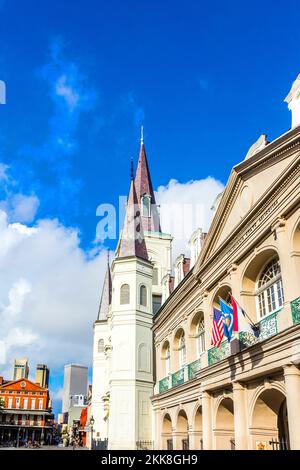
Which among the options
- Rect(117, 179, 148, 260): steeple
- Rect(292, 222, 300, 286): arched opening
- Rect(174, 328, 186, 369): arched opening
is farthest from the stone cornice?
Rect(117, 179, 148, 260): steeple

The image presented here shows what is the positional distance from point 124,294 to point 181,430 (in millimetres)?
10367

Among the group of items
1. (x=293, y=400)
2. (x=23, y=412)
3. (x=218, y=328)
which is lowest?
(x=293, y=400)

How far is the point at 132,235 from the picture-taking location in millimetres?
36156

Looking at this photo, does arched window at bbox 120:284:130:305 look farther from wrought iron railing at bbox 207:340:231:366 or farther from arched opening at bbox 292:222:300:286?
arched opening at bbox 292:222:300:286

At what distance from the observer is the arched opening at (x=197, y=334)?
25.4 metres

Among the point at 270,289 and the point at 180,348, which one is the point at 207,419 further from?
the point at 180,348

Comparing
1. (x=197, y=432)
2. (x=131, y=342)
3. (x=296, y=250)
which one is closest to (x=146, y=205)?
(x=131, y=342)

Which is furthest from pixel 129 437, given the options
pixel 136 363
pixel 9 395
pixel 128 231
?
pixel 9 395

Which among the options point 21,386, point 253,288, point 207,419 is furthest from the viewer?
point 21,386

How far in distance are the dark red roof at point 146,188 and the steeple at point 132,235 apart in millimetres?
8479

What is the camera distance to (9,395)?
Result: 93812mm

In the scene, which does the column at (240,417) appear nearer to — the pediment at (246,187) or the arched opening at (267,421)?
the arched opening at (267,421)

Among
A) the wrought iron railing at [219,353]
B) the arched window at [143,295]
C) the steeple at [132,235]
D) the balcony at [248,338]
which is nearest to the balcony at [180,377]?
the wrought iron railing at [219,353]
